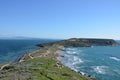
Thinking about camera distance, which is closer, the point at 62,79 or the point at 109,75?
the point at 62,79

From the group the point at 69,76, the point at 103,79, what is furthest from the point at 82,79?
the point at 103,79

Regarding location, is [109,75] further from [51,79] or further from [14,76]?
[14,76]

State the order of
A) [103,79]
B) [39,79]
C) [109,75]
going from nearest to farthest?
[39,79], [103,79], [109,75]

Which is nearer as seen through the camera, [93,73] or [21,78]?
[21,78]

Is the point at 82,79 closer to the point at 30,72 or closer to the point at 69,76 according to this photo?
the point at 69,76

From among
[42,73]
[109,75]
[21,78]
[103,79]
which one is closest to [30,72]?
[42,73]

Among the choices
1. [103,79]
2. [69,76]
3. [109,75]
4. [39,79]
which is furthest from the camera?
[109,75]

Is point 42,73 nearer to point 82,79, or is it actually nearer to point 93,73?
point 82,79

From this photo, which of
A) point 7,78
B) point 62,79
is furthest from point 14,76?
point 62,79
